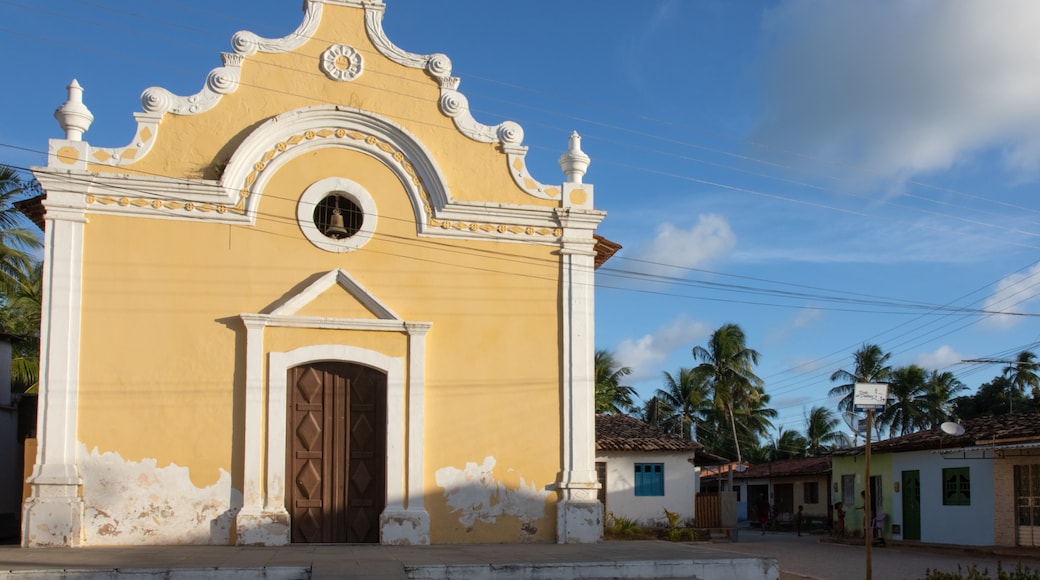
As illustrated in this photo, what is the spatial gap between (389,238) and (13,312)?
21.3 meters

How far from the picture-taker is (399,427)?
1315 centimetres

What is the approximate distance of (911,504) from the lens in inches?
947

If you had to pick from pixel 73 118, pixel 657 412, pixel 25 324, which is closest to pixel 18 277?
pixel 25 324

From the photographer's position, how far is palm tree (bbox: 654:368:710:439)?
42.3 metres

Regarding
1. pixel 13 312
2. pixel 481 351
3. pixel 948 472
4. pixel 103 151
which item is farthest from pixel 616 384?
pixel 103 151

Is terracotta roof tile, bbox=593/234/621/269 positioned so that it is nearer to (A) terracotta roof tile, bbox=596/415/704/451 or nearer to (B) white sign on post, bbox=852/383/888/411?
(B) white sign on post, bbox=852/383/888/411

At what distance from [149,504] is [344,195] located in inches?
182

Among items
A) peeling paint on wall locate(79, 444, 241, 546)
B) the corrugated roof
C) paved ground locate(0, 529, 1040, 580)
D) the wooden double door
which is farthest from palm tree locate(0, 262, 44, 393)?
the corrugated roof

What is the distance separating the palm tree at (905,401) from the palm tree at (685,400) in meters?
7.67

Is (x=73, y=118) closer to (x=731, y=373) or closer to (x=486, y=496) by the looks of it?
(x=486, y=496)

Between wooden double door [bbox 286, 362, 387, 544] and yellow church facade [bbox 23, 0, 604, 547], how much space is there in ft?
0.09

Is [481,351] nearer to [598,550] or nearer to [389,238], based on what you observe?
[389,238]

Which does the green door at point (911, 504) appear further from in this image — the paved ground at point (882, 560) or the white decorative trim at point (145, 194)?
the white decorative trim at point (145, 194)

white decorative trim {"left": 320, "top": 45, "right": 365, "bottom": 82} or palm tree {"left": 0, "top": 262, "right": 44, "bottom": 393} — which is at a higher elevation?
white decorative trim {"left": 320, "top": 45, "right": 365, "bottom": 82}
